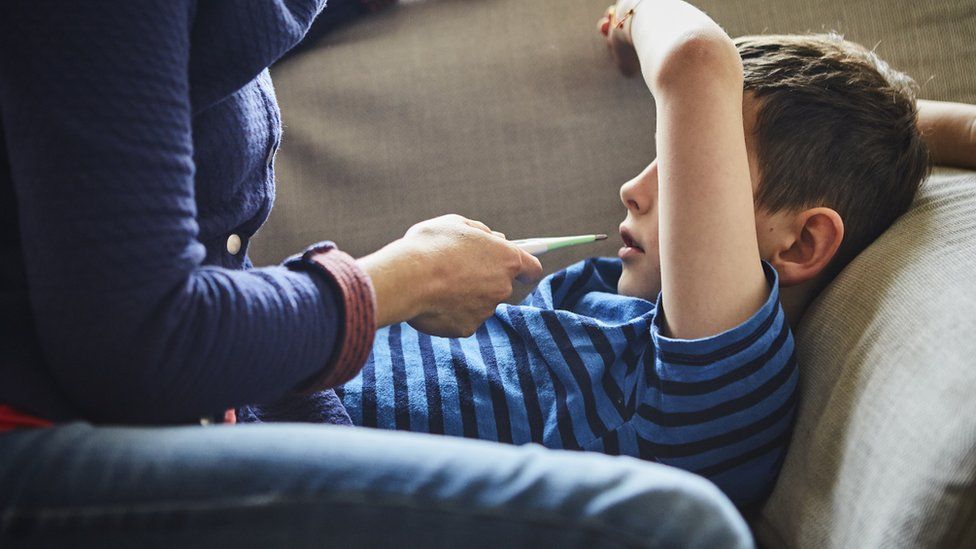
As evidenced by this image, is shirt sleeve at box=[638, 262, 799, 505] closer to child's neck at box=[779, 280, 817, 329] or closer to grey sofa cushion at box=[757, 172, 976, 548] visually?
grey sofa cushion at box=[757, 172, 976, 548]

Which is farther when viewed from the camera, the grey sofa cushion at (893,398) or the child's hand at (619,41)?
the child's hand at (619,41)

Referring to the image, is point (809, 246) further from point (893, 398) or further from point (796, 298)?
point (893, 398)

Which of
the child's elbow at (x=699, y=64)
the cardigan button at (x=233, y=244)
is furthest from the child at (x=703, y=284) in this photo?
the cardigan button at (x=233, y=244)

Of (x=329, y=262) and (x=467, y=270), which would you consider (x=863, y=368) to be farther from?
(x=329, y=262)

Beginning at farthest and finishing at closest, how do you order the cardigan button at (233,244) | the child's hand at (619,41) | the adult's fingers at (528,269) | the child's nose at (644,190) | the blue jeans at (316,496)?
the child's hand at (619,41) → the child's nose at (644,190) → the adult's fingers at (528,269) → the cardigan button at (233,244) → the blue jeans at (316,496)

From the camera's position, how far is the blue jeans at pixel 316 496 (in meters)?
0.47

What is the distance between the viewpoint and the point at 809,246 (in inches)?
Result: 35.4

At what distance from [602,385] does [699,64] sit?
0.36 meters

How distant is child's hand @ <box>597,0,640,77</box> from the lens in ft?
3.72

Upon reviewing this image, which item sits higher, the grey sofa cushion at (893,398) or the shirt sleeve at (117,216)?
the shirt sleeve at (117,216)

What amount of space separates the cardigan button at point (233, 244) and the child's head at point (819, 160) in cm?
47

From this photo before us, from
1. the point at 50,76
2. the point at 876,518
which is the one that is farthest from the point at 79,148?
the point at 876,518

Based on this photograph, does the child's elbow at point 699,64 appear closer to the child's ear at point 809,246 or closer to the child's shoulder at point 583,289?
the child's ear at point 809,246

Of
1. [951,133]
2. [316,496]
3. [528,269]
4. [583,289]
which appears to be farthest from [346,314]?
[951,133]
